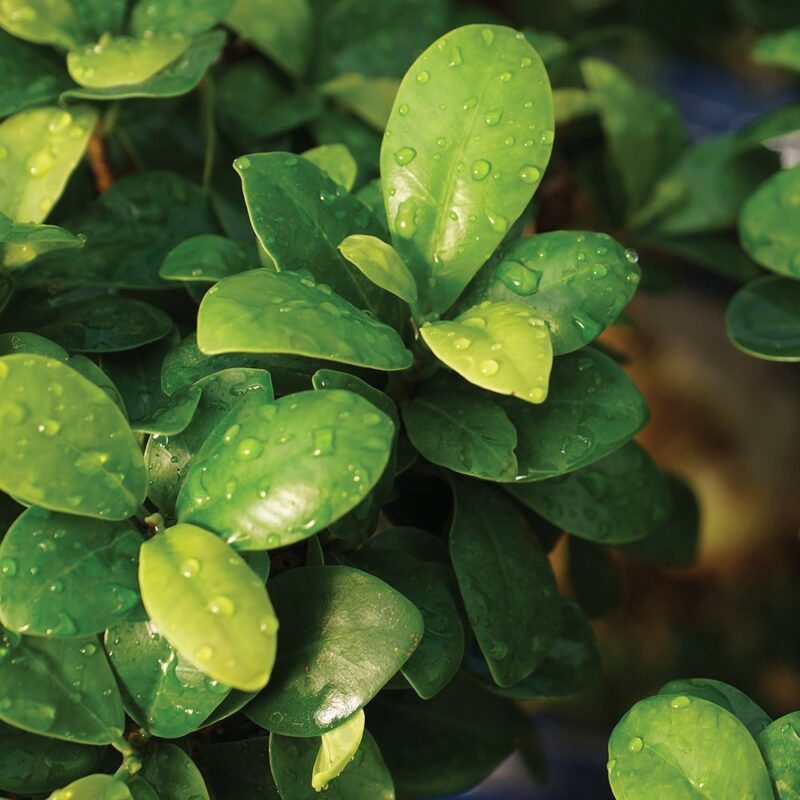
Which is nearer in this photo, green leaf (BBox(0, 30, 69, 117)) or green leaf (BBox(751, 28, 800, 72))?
green leaf (BBox(0, 30, 69, 117))

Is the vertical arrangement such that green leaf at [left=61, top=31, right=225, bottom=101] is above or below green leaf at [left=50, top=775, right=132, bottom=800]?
above

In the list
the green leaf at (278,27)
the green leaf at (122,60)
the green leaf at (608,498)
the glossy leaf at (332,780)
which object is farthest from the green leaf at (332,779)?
the green leaf at (278,27)

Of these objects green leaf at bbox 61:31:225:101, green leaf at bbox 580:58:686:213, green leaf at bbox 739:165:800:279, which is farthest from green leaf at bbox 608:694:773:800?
green leaf at bbox 580:58:686:213

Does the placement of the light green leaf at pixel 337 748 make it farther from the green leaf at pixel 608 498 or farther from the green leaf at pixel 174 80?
the green leaf at pixel 174 80

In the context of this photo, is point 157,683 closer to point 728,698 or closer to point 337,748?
point 337,748

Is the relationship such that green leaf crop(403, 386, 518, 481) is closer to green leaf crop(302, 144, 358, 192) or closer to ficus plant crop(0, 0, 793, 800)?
ficus plant crop(0, 0, 793, 800)

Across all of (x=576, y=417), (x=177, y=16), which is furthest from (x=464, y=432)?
(x=177, y=16)
